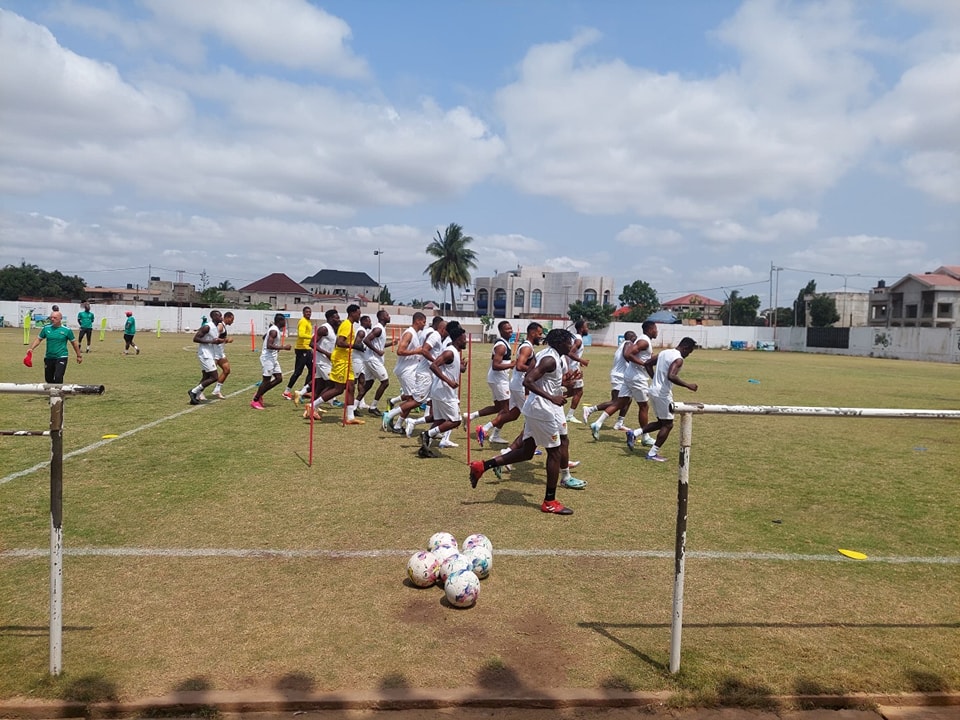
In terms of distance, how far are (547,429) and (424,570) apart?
A: 2.54m

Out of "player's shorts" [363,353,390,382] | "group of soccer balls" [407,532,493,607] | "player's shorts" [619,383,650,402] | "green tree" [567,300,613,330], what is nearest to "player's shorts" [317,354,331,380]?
"player's shorts" [363,353,390,382]

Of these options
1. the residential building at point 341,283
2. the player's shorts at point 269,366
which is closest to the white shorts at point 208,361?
the player's shorts at point 269,366

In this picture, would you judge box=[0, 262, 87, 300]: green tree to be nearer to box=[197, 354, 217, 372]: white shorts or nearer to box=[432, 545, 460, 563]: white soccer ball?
box=[197, 354, 217, 372]: white shorts

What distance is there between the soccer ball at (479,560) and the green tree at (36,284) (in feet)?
325

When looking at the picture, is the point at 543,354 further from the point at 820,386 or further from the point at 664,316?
the point at 664,316

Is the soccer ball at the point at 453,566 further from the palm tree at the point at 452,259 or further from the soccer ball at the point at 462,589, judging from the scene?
the palm tree at the point at 452,259

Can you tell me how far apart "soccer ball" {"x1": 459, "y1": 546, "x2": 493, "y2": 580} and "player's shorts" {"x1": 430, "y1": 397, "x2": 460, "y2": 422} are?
483 centimetres

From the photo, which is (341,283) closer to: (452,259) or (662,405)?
(452,259)

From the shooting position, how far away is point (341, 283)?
5133 inches

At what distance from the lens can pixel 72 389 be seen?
3678mm

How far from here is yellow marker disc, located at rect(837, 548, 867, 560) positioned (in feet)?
19.6

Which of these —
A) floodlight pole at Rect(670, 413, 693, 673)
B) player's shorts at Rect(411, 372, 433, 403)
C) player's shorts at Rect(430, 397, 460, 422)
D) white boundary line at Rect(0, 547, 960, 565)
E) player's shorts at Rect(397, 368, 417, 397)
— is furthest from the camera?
player's shorts at Rect(397, 368, 417, 397)

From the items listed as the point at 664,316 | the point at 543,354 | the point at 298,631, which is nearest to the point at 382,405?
the point at 543,354

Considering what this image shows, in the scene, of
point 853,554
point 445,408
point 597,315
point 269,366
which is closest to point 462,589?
point 853,554
